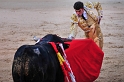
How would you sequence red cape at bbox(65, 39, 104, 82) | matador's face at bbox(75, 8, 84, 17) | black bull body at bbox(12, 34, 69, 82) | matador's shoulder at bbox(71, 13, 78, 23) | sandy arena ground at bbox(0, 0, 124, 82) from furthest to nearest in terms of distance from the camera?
sandy arena ground at bbox(0, 0, 124, 82) < matador's shoulder at bbox(71, 13, 78, 23) < matador's face at bbox(75, 8, 84, 17) < red cape at bbox(65, 39, 104, 82) < black bull body at bbox(12, 34, 69, 82)

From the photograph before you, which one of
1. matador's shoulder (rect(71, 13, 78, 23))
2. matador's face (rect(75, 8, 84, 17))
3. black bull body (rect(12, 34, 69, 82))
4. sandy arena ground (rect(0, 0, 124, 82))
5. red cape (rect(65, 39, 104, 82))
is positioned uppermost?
black bull body (rect(12, 34, 69, 82))

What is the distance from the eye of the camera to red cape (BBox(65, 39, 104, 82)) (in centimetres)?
555

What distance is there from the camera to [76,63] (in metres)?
5.59

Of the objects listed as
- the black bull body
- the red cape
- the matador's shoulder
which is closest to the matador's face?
the matador's shoulder

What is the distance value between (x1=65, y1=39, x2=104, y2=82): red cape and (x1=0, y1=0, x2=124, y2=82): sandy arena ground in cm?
112

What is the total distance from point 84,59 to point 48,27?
6.29 m

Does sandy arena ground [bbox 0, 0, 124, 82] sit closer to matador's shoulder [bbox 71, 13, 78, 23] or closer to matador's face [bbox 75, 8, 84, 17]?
matador's shoulder [bbox 71, 13, 78, 23]

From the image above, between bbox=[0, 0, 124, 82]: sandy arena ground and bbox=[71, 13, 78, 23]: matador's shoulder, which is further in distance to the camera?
bbox=[0, 0, 124, 82]: sandy arena ground

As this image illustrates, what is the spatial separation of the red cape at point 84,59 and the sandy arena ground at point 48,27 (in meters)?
1.12

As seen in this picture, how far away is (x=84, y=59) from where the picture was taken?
5770 mm

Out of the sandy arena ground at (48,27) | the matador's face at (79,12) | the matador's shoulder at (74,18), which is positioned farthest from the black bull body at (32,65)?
the sandy arena ground at (48,27)

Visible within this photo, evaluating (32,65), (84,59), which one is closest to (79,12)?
(84,59)

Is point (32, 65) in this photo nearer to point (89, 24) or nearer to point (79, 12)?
point (79, 12)

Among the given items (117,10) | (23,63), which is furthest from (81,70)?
(117,10)
